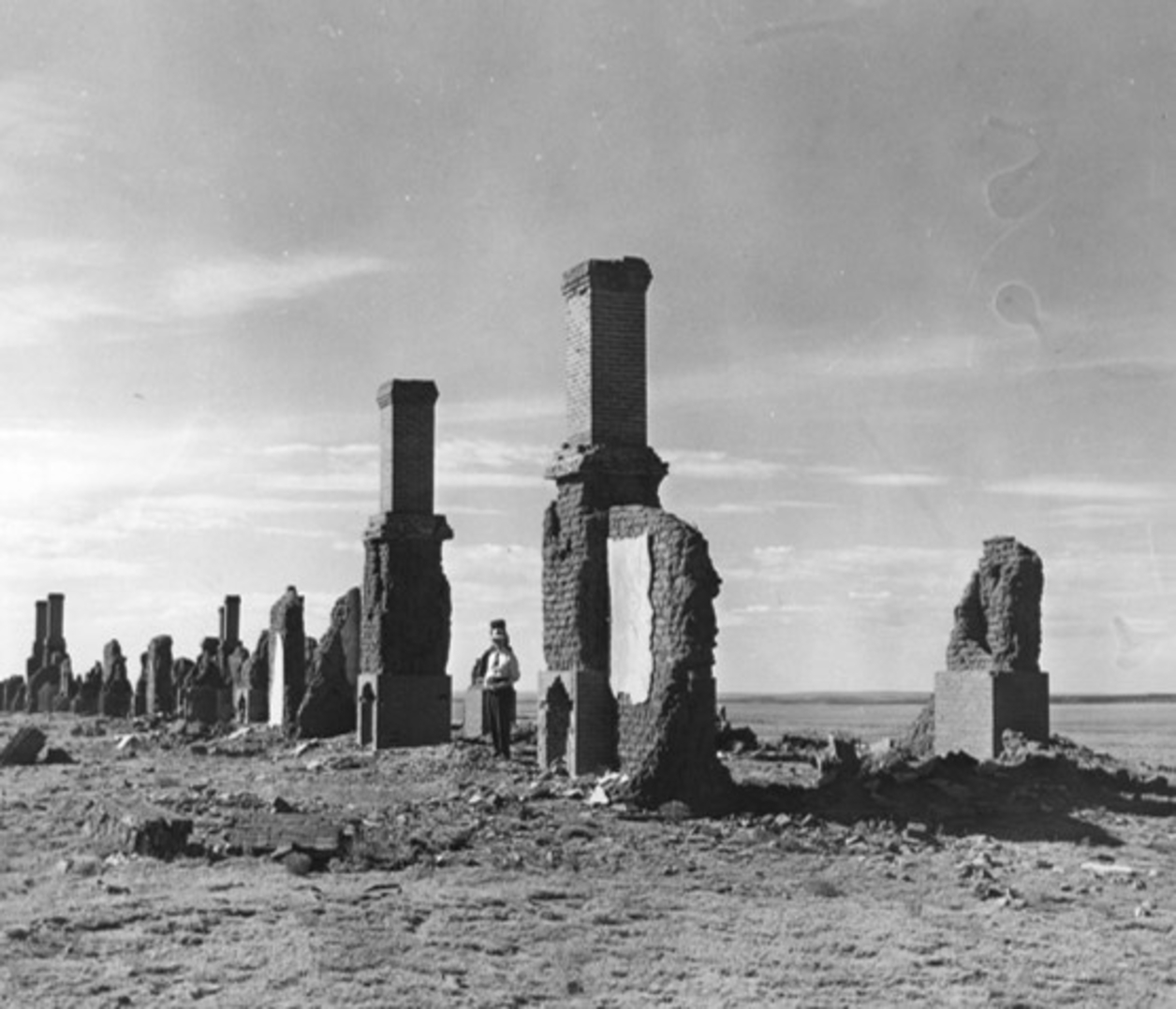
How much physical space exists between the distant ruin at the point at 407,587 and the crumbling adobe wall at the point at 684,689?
30.5ft

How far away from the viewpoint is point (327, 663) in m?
25.6

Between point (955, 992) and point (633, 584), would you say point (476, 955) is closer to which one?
point (955, 992)

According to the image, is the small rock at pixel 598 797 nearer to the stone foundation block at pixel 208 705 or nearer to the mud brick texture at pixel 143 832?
the mud brick texture at pixel 143 832

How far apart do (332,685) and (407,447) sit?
15.5ft

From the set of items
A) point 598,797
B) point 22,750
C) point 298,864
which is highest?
point 22,750

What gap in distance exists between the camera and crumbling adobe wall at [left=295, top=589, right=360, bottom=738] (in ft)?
84.0

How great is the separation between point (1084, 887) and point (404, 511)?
14.1 metres

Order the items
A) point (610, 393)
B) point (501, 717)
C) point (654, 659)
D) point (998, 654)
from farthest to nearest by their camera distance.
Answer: point (998, 654) < point (501, 717) < point (610, 393) < point (654, 659)

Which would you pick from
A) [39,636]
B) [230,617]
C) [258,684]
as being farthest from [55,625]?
[258,684]

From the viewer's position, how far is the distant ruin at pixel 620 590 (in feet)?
46.6

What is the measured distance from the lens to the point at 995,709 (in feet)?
64.4

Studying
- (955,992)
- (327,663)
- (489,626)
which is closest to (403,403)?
(327,663)

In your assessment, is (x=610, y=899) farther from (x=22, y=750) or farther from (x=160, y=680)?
(x=160, y=680)

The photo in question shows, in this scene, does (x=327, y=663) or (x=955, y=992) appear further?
(x=327, y=663)
